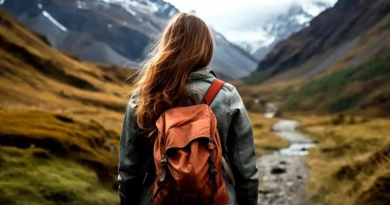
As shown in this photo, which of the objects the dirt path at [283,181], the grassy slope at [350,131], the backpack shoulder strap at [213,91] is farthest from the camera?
the dirt path at [283,181]

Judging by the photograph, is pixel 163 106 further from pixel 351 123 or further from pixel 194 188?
pixel 351 123

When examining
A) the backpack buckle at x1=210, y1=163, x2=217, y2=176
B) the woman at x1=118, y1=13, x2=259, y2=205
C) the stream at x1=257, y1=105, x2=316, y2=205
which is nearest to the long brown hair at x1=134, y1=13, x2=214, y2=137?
the woman at x1=118, y1=13, x2=259, y2=205

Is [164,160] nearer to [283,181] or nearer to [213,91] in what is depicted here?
[213,91]

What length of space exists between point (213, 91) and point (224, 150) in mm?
704

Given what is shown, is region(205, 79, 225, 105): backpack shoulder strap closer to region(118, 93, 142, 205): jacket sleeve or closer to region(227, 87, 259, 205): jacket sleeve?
region(227, 87, 259, 205): jacket sleeve

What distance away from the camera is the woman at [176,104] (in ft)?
19.1

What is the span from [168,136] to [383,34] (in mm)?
207463

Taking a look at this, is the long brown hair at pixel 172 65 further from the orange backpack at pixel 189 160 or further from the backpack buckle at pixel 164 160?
the backpack buckle at pixel 164 160

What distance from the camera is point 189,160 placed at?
16.8 feet

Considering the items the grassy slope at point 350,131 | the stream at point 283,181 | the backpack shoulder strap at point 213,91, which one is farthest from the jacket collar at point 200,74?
the stream at point 283,181

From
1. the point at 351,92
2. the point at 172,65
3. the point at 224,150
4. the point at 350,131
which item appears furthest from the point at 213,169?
the point at 351,92

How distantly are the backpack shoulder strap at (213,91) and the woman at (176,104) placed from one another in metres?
0.05

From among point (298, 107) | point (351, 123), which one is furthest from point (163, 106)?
point (298, 107)

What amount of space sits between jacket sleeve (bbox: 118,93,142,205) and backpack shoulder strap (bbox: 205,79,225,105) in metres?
0.93
